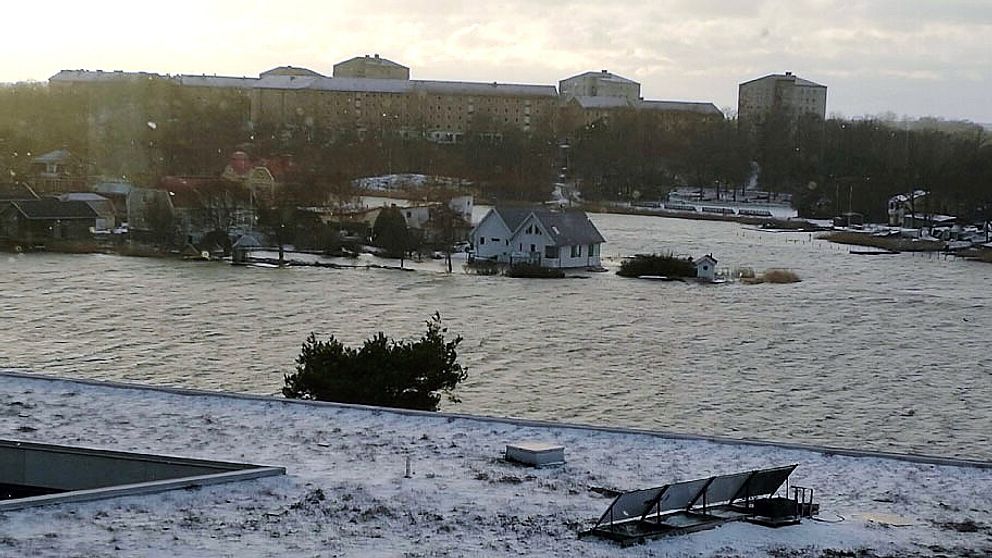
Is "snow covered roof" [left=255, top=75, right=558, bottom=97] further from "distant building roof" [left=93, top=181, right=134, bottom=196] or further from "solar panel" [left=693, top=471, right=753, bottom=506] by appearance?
"solar panel" [left=693, top=471, right=753, bottom=506]

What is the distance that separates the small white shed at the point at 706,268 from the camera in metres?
9.57

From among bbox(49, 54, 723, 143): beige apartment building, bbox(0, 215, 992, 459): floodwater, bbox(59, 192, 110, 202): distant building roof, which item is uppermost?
bbox(49, 54, 723, 143): beige apartment building

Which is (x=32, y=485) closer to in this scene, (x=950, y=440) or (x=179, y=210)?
(x=950, y=440)

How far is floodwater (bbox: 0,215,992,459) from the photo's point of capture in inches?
186

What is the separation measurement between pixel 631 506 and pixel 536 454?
529mm

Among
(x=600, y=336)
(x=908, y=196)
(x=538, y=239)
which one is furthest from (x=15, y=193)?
(x=908, y=196)

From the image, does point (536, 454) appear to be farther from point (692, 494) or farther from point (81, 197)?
point (81, 197)

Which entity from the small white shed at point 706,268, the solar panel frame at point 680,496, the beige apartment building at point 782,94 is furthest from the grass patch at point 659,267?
the beige apartment building at point 782,94

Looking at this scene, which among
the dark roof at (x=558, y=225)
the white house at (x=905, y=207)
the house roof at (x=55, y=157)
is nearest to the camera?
the dark roof at (x=558, y=225)

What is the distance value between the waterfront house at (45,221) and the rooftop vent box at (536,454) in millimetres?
8652

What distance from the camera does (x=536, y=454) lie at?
267 cm

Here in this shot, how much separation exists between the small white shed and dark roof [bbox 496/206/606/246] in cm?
115

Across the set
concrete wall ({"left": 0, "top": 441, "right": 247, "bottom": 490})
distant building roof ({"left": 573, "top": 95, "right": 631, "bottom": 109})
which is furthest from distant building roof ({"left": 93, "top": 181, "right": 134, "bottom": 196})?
distant building roof ({"left": 573, "top": 95, "right": 631, "bottom": 109})

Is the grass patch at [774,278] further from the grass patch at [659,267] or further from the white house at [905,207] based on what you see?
the white house at [905,207]
